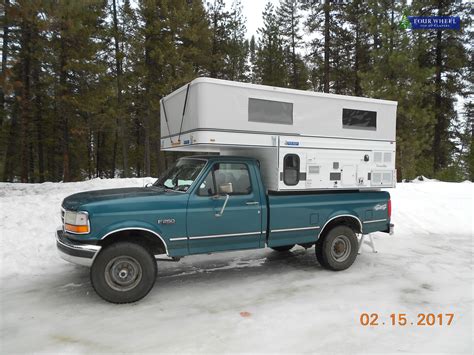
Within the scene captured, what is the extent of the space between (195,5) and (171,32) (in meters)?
2.89

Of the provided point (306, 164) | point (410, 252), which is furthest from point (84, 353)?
point (410, 252)

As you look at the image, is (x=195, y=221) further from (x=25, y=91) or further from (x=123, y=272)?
(x=25, y=91)

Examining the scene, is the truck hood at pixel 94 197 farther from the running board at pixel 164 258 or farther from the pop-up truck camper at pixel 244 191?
the running board at pixel 164 258

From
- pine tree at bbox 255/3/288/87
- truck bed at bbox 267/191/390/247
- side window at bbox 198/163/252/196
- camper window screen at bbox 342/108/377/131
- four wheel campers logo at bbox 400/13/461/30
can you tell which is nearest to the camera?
side window at bbox 198/163/252/196

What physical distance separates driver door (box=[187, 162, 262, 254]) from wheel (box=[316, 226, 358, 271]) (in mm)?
1429

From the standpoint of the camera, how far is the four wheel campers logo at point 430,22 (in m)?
16.5

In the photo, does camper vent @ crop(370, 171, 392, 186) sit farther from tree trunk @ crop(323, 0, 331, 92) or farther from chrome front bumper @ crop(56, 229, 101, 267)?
tree trunk @ crop(323, 0, 331, 92)

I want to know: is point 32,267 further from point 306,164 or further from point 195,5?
point 195,5

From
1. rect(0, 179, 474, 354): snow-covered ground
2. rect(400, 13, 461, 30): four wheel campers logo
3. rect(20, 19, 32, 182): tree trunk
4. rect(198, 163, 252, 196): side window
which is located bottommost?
rect(0, 179, 474, 354): snow-covered ground

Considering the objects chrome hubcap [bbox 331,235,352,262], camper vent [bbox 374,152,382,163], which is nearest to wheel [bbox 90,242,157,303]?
chrome hubcap [bbox 331,235,352,262]

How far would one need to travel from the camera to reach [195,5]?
21.5 meters

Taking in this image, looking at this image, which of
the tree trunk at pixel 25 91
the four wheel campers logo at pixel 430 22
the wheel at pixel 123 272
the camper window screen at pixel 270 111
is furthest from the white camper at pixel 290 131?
the tree trunk at pixel 25 91

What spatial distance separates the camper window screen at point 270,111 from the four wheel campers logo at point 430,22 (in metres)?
13.7

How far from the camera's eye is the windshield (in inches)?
217
